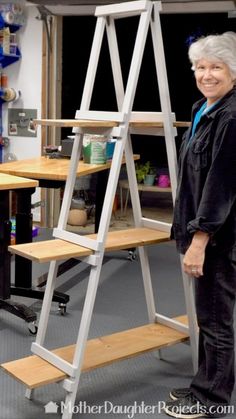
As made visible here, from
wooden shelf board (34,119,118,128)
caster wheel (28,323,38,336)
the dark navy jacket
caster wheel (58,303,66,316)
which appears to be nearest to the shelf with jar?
caster wheel (58,303,66,316)

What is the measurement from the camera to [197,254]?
203cm

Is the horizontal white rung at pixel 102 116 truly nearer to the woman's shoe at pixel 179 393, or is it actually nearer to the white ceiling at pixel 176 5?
the woman's shoe at pixel 179 393

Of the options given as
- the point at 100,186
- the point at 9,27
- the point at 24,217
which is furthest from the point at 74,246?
the point at 9,27

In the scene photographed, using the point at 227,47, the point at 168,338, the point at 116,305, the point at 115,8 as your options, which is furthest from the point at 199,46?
the point at 116,305

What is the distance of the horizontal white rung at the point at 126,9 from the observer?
209 cm

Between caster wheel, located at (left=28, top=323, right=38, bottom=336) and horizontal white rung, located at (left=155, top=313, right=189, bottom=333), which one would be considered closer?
horizontal white rung, located at (left=155, top=313, right=189, bottom=333)

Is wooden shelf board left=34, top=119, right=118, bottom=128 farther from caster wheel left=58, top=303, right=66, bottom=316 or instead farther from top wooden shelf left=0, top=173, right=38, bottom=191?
caster wheel left=58, top=303, right=66, bottom=316

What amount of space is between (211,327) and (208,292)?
0.14 metres

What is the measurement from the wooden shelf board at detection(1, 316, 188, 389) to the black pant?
0.92 ft

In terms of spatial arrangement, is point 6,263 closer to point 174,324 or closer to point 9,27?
point 174,324

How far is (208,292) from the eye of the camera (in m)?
2.10

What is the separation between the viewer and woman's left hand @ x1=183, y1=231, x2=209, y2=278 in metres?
2.01

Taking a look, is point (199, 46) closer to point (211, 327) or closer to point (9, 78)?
point (211, 327)

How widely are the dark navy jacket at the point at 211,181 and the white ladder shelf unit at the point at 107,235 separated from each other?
0.22 meters
